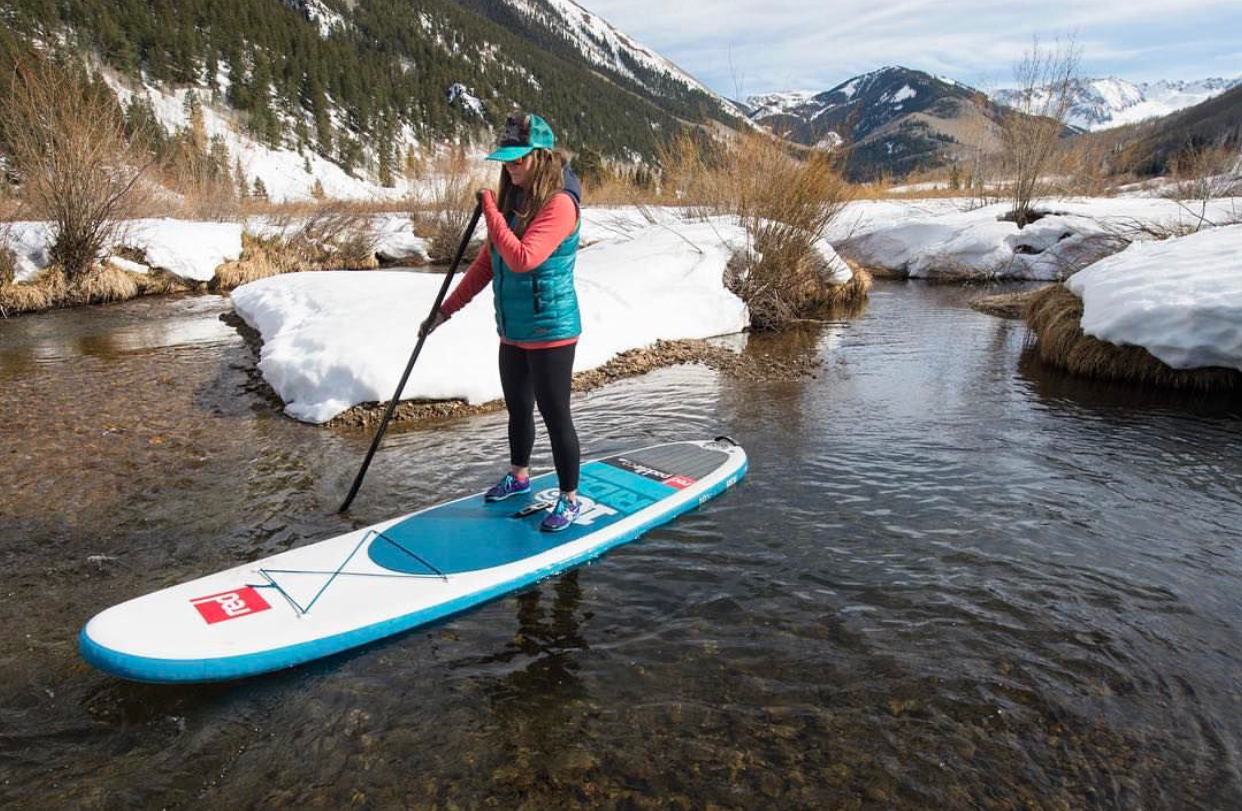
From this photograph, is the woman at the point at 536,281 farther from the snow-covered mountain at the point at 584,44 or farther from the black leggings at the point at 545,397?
the snow-covered mountain at the point at 584,44

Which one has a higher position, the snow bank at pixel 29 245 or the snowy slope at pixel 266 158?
the snowy slope at pixel 266 158

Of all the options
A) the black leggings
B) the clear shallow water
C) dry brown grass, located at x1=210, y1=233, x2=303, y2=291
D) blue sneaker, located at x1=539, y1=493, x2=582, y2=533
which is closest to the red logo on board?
the clear shallow water

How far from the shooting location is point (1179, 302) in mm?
7289

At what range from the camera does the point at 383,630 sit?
3.32 m

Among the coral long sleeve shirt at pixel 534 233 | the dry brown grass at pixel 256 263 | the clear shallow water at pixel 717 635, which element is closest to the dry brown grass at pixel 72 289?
the dry brown grass at pixel 256 263

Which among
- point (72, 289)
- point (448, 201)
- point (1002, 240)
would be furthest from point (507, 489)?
point (1002, 240)

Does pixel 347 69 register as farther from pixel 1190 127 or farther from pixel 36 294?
Answer: pixel 1190 127

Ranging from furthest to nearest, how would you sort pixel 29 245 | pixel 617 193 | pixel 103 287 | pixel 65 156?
pixel 617 193, pixel 103 287, pixel 29 245, pixel 65 156

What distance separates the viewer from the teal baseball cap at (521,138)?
11.3 ft

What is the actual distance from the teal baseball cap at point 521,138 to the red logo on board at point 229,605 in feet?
8.02

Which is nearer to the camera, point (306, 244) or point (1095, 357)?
point (1095, 357)

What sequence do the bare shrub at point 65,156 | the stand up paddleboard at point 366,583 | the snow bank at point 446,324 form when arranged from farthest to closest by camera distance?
the bare shrub at point 65,156, the snow bank at point 446,324, the stand up paddleboard at point 366,583

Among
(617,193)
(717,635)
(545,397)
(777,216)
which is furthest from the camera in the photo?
(617,193)

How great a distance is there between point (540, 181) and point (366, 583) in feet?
7.41
